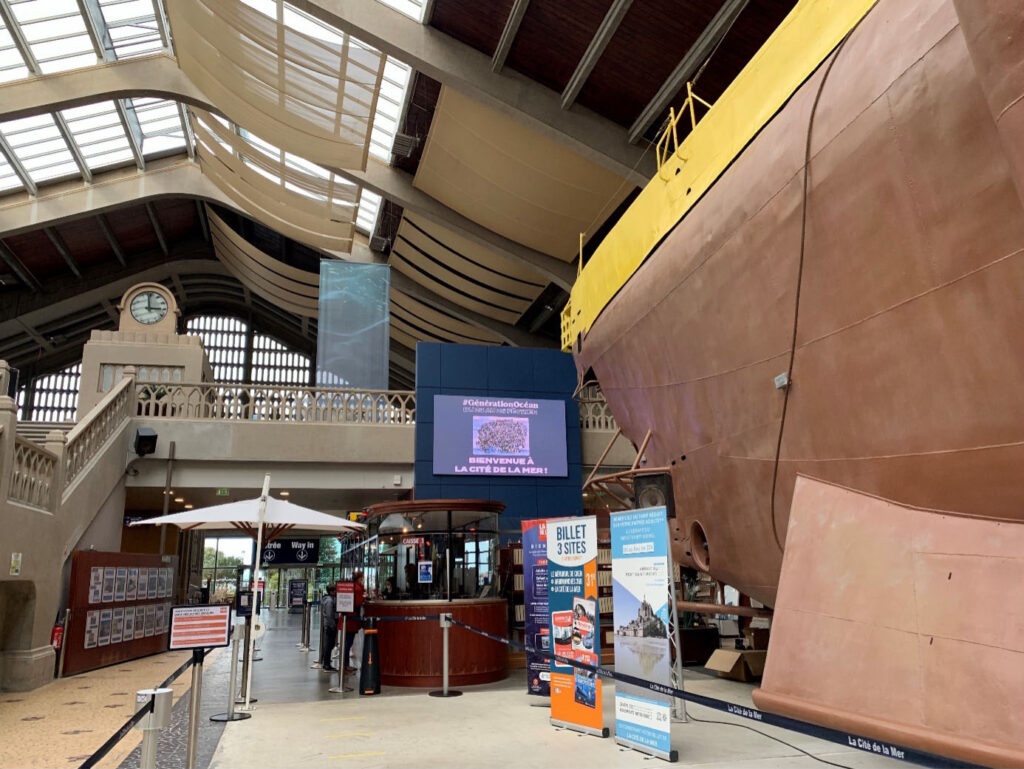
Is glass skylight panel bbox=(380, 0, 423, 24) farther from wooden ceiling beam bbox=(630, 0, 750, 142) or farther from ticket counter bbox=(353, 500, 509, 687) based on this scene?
ticket counter bbox=(353, 500, 509, 687)

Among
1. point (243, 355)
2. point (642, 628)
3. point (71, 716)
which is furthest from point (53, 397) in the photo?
point (642, 628)

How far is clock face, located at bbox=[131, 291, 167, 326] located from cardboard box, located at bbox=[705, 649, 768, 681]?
19860 mm

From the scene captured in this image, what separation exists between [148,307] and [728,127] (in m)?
21.8

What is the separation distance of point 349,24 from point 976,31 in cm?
1388

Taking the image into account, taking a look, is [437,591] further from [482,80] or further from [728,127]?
[482,80]

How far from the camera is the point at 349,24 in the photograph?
46.3 ft

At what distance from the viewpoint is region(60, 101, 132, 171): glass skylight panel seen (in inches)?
877

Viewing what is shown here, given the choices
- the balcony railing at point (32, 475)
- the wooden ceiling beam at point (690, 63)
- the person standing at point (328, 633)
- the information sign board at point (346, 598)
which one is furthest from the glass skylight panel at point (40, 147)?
the information sign board at point (346, 598)

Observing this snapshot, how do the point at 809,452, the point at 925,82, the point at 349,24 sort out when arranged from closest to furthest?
the point at 925,82 < the point at 809,452 < the point at 349,24

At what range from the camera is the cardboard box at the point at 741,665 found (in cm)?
924

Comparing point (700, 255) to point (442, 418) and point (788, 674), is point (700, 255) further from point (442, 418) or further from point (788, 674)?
point (442, 418)

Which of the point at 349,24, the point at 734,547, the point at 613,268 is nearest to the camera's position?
the point at 734,547

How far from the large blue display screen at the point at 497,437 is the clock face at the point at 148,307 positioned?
11.6 metres

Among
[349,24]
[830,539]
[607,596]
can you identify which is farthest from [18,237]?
[830,539]
